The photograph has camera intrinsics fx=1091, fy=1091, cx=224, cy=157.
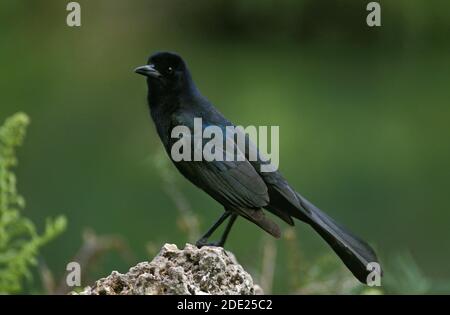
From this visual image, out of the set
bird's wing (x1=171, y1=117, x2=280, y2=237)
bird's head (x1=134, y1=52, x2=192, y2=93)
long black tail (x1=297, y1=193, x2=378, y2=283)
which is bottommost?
long black tail (x1=297, y1=193, x2=378, y2=283)

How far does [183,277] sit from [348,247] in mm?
771

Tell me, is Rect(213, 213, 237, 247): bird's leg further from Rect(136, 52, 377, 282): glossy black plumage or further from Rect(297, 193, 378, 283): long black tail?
Rect(297, 193, 378, 283): long black tail

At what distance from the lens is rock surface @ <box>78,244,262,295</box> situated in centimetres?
312

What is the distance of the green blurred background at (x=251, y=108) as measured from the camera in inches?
318

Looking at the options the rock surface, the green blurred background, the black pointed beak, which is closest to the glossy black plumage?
the black pointed beak

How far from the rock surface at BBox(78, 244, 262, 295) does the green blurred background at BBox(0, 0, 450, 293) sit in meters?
2.10

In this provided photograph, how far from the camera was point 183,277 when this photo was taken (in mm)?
3115

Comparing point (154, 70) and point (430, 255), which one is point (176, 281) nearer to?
point (154, 70)

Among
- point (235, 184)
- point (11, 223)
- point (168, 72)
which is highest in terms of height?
point (168, 72)

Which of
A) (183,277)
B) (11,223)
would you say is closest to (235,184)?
(183,277)

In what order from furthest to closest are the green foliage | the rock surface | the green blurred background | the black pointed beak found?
the green blurred background
the green foliage
the black pointed beak
the rock surface

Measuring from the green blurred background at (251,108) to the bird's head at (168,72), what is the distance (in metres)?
1.49

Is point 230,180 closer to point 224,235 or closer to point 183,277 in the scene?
point 224,235

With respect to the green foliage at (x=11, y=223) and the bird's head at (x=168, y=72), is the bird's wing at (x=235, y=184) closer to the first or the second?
the bird's head at (x=168, y=72)
